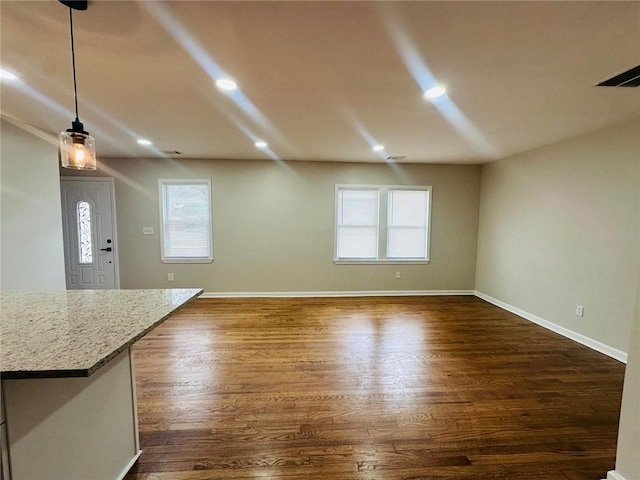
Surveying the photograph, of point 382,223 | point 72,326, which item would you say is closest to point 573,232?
point 382,223

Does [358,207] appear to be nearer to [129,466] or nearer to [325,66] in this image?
[325,66]

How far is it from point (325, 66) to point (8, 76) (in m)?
2.28

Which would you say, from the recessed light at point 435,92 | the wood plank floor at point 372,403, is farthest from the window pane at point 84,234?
the recessed light at point 435,92

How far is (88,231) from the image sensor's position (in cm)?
511

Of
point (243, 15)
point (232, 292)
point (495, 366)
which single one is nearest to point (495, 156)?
point (495, 366)

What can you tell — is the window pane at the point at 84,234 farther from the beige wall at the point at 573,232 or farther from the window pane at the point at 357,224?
the beige wall at the point at 573,232

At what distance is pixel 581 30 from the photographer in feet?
5.06

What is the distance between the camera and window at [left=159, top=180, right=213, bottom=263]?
5.19m

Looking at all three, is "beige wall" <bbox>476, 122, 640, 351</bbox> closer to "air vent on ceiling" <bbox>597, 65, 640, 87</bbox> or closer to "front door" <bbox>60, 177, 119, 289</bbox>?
"air vent on ceiling" <bbox>597, 65, 640, 87</bbox>

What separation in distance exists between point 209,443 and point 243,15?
2.44 m

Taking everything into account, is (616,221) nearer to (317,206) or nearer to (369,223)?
(369,223)

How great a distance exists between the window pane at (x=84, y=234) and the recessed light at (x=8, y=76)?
3.34 meters

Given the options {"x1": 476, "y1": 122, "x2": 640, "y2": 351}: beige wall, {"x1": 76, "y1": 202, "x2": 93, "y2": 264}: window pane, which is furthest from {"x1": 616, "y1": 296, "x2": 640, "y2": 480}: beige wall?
{"x1": 76, "y1": 202, "x2": 93, "y2": 264}: window pane

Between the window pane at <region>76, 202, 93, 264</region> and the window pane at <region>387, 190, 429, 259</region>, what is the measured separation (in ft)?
16.9
